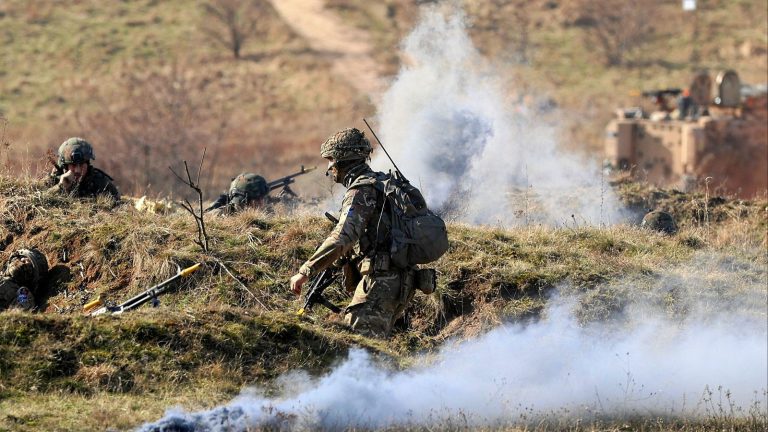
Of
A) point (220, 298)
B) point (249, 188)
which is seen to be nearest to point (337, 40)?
point (249, 188)

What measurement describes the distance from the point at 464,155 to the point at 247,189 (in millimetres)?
4181

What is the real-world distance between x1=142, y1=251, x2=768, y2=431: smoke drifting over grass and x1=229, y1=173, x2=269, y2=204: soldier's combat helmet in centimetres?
406

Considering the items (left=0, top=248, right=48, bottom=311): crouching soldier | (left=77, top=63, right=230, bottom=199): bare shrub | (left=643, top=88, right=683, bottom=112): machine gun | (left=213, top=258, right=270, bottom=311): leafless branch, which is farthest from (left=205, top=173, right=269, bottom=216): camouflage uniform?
(left=643, top=88, right=683, bottom=112): machine gun

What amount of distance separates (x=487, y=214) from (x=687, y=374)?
18.6 feet

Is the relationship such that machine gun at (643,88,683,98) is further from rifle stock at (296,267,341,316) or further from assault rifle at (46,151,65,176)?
rifle stock at (296,267,341,316)

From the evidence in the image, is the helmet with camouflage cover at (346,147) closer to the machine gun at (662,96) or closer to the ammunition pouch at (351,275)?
the ammunition pouch at (351,275)

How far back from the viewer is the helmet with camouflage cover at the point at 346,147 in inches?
306

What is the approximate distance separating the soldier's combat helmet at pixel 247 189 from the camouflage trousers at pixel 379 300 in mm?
5085

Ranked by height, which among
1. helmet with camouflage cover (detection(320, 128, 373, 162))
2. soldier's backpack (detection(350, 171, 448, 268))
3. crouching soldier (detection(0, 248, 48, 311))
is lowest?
crouching soldier (detection(0, 248, 48, 311))

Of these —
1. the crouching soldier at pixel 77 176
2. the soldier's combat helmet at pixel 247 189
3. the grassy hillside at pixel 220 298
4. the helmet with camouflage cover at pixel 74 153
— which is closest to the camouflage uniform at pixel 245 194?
Answer: the soldier's combat helmet at pixel 247 189

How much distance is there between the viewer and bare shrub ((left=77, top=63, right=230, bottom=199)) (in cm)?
3291

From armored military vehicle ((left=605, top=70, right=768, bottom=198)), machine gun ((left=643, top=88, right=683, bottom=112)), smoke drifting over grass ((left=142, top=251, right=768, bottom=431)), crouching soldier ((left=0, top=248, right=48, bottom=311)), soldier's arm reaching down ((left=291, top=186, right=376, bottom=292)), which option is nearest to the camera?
smoke drifting over grass ((left=142, top=251, right=768, bottom=431))

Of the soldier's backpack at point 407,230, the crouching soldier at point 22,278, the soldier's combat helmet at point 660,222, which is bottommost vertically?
the soldier's combat helmet at point 660,222

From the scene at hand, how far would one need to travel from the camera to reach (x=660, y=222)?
43.1ft
